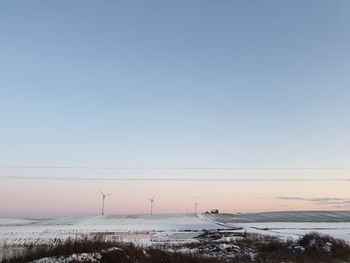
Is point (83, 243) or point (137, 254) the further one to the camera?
point (83, 243)

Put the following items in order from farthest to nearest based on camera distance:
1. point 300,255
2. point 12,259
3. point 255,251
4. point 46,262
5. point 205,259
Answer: point 255,251, point 300,255, point 205,259, point 12,259, point 46,262

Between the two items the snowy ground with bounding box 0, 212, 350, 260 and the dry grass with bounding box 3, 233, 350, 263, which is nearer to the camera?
the dry grass with bounding box 3, 233, 350, 263

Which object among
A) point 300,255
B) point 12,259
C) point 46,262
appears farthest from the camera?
point 300,255

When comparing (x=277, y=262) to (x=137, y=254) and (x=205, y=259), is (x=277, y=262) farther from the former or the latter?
(x=137, y=254)

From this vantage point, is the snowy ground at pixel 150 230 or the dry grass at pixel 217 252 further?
the snowy ground at pixel 150 230

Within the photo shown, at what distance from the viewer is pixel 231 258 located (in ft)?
100

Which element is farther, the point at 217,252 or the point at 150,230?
the point at 150,230

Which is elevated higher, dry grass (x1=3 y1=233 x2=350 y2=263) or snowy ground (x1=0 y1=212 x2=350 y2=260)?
snowy ground (x1=0 y1=212 x2=350 y2=260)

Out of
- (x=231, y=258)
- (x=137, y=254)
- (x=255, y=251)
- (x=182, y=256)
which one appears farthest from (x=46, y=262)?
(x=255, y=251)

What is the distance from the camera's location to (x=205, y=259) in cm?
2711

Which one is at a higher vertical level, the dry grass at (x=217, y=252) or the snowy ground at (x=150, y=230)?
the snowy ground at (x=150, y=230)

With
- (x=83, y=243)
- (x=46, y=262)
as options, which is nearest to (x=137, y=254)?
(x=83, y=243)

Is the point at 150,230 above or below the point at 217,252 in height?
above

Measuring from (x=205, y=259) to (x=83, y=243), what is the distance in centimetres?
740
